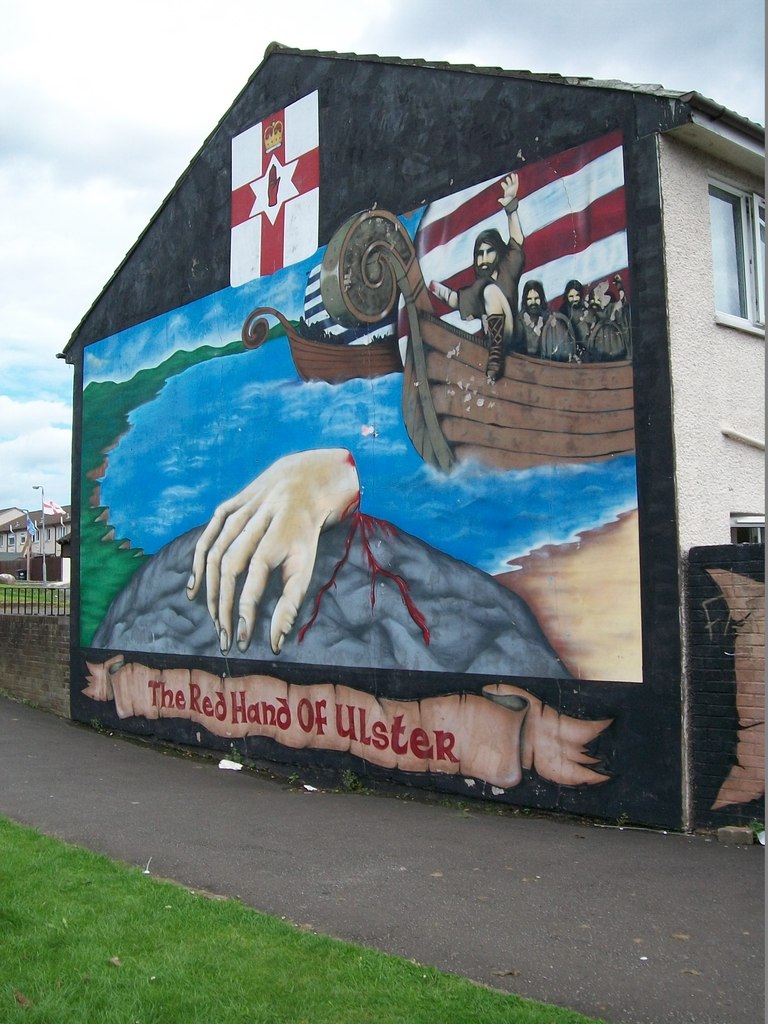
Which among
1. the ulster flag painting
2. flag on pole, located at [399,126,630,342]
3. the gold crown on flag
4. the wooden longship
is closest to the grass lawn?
the wooden longship

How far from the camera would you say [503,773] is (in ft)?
27.1

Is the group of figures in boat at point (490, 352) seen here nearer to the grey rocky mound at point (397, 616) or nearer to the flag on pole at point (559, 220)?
the flag on pole at point (559, 220)

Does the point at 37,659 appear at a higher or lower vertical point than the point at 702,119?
lower

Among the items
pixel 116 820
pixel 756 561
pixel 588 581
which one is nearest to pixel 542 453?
pixel 588 581

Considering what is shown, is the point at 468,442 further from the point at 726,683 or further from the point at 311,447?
the point at 726,683

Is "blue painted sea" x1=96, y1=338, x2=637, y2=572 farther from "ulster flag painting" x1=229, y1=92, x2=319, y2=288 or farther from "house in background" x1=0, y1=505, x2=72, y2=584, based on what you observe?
"house in background" x1=0, y1=505, x2=72, y2=584

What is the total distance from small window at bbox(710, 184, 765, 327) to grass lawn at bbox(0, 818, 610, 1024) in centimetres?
594

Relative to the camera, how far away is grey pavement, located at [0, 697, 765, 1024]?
457 centimetres

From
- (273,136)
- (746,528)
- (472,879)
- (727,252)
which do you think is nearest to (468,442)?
(746,528)

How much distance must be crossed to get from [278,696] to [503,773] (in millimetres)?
3049

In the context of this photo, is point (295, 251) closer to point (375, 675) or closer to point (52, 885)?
point (375, 675)

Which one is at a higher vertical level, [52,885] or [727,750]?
[727,750]

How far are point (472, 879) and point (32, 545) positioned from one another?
8534 cm

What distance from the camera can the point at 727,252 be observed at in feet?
27.2
